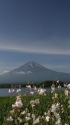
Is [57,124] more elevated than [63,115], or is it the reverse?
[57,124]

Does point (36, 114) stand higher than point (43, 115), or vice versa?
point (36, 114)

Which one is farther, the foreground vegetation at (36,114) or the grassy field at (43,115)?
the grassy field at (43,115)

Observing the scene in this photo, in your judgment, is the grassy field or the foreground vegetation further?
the grassy field

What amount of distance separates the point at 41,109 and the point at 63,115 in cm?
162

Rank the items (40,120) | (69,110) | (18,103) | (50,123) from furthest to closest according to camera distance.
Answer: (69,110)
(50,123)
(40,120)
(18,103)

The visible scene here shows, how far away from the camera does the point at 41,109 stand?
10766 millimetres

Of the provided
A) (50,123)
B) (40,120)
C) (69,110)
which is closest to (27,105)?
(69,110)

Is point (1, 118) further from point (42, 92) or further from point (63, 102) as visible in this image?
point (63, 102)

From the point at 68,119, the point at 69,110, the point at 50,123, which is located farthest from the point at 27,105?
the point at 50,123

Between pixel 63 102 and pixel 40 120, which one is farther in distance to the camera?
pixel 63 102

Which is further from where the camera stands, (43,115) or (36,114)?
(43,115)

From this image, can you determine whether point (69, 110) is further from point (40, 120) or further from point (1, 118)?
point (40, 120)

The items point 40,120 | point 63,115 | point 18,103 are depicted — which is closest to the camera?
point 18,103

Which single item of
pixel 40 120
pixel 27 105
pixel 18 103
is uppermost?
pixel 18 103
